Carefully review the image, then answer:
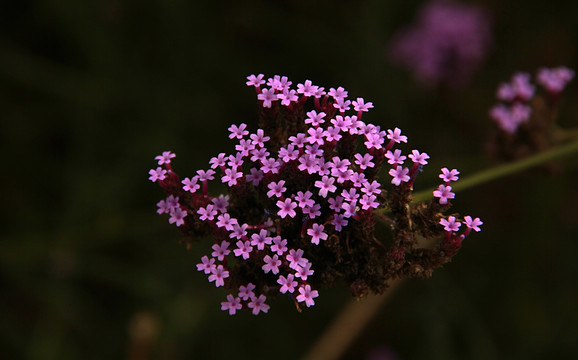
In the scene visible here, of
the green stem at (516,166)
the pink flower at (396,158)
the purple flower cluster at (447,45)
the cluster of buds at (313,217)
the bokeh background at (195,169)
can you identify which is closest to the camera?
the cluster of buds at (313,217)

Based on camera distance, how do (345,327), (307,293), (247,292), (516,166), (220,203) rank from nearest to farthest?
(307,293) → (247,292) → (220,203) → (516,166) → (345,327)

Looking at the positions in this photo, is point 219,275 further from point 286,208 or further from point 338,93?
point 338,93

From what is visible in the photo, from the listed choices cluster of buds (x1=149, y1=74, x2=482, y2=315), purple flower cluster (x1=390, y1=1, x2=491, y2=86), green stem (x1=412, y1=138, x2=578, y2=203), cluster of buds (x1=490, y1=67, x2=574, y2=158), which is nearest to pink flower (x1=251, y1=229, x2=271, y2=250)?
cluster of buds (x1=149, y1=74, x2=482, y2=315)

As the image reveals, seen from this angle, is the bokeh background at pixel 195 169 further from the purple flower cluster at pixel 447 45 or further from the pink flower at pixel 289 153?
the pink flower at pixel 289 153

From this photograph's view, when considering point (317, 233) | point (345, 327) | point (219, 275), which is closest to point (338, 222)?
point (317, 233)

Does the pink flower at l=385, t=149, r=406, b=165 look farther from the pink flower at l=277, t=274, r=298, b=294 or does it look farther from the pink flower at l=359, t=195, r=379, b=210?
the pink flower at l=277, t=274, r=298, b=294

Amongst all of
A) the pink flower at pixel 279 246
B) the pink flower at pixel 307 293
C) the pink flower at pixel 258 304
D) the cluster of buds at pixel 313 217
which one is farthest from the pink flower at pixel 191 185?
the pink flower at pixel 307 293
